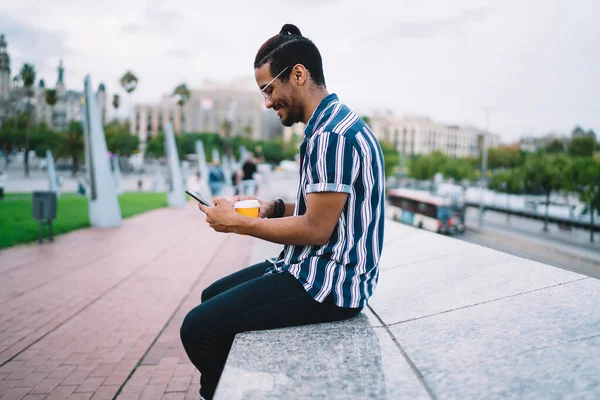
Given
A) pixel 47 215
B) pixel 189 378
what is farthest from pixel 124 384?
pixel 47 215

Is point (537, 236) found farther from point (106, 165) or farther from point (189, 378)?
point (189, 378)

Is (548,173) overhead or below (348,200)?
below

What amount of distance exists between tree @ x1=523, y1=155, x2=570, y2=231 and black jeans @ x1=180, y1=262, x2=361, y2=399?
37.8 meters

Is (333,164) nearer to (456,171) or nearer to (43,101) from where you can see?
(456,171)

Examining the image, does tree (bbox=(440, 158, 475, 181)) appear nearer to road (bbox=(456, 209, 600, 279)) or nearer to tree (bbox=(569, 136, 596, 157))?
tree (bbox=(569, 136, 596, 157))

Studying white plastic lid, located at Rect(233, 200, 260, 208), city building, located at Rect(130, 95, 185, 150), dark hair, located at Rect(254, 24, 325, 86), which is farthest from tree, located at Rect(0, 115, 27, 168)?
city building, located at Rect(130, 95, 185, 150)

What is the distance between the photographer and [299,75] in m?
2.10

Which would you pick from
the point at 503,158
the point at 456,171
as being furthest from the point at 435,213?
the point at 503,158

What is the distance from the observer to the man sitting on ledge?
1.90 m

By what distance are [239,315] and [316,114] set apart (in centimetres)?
95

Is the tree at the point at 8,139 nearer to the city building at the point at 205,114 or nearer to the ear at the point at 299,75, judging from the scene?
the ear at the point at 299,75

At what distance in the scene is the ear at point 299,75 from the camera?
2.09 metres

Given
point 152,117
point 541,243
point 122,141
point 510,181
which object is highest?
point 152,117

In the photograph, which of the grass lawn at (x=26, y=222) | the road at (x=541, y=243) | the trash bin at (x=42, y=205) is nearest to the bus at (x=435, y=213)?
the road at (x=541, y=243)
